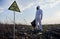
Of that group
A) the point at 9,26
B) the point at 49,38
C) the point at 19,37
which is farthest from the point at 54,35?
the point at 9,26

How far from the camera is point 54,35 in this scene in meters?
20.7

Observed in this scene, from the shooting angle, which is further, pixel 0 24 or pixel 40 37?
pixel 0 24

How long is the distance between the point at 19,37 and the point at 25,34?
751 mm

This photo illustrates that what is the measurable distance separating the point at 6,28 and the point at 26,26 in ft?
8.60

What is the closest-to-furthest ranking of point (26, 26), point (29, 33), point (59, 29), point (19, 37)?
point (19, 37) → point (29, 33) → point (59, 29) → point (26, 26)

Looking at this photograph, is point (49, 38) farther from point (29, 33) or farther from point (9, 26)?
point (9, 26)

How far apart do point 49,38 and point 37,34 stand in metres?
1.11

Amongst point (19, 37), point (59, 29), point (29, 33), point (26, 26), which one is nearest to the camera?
point (19, 37)

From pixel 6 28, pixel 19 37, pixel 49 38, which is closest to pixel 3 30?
pixel 6 28

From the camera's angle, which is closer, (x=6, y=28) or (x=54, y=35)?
(x=54, y=35)

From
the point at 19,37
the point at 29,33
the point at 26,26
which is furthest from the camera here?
the point at 26,26

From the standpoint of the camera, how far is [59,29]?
2262cm

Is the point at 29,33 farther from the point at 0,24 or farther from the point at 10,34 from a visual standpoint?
the point at 0,24

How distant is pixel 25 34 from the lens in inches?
800
